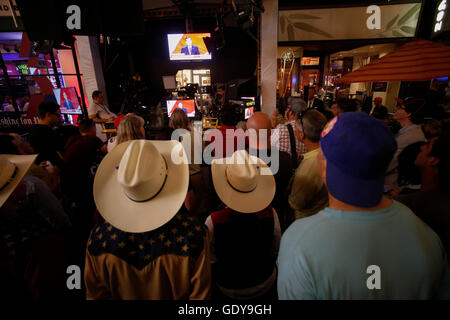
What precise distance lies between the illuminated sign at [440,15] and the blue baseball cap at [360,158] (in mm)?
7069

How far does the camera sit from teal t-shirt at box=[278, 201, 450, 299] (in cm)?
66

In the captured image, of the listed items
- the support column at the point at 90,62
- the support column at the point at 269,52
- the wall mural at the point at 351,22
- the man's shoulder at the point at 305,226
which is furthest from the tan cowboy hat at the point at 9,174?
the wall mural at the point at 351,22

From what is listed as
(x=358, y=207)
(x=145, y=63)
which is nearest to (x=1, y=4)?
(x=145, y=63)

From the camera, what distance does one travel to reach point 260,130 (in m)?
2.24

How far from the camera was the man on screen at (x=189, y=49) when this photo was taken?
288 inches

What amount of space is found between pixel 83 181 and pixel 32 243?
4.36 feet

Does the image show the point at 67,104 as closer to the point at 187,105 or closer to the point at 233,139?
the point at 187,105

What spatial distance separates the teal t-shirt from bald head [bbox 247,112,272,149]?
146cm

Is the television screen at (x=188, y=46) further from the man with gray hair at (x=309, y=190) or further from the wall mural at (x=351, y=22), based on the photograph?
the man with gray hair at (x=309, y=190)

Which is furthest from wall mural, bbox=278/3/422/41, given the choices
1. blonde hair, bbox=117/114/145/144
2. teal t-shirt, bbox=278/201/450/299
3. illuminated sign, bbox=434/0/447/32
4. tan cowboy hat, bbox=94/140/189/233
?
teal t-shirt, bbox=278/201/450/299
